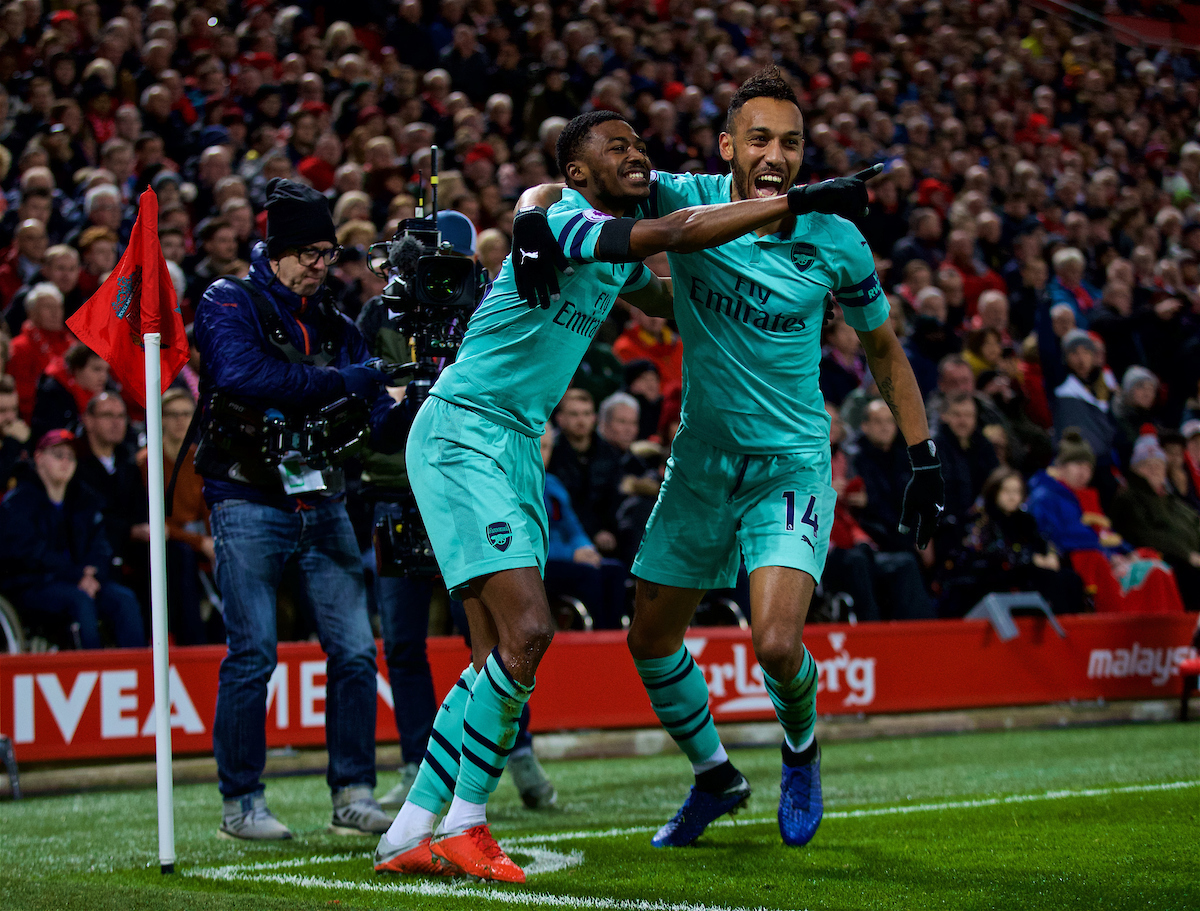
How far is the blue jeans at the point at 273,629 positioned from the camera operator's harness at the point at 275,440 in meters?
0.15

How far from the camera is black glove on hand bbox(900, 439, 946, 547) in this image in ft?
16.8

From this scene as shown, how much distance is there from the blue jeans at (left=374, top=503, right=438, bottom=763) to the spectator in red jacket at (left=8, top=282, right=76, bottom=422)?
4689 millimetres

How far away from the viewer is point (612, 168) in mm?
4672

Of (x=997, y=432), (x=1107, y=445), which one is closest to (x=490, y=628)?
(x=997, y=432)

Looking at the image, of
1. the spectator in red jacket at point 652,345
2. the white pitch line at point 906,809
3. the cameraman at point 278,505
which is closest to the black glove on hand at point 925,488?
the white pitch line at point 906,809

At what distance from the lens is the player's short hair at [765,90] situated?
4.94 meters

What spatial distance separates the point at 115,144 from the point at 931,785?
27.8ft

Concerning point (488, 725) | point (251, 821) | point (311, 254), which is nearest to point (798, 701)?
point (488, 725)

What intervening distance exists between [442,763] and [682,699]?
3.59 ft

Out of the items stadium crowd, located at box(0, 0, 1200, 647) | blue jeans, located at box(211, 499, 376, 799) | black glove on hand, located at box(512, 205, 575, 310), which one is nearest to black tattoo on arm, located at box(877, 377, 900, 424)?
black glove on hand, located at box(512, 205, 575, 310)

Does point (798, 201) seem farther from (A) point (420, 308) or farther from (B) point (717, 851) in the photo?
(B) point (717, 851)

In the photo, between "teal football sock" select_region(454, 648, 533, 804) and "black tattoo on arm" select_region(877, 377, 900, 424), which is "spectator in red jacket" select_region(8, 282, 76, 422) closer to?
"teal football sock" select_region(454, 648, 533, 804)

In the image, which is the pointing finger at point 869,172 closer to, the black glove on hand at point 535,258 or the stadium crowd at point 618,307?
the black glove on hand at point 535,258

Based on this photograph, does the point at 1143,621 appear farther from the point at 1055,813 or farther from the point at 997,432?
the point at 1055,813
